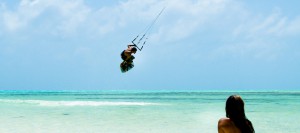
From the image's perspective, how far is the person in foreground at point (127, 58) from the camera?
23.9 ft

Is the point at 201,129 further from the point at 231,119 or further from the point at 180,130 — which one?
the point at 231,119

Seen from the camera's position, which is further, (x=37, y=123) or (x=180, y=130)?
(x=37, y=123)

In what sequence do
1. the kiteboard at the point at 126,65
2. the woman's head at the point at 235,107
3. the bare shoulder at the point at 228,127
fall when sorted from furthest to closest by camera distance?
the kiteboard at the point at 126,65 → the bare shoulder at the point at 228,127 → the woman's head at the point at 235,107

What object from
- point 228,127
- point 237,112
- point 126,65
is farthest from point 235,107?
point 126,65

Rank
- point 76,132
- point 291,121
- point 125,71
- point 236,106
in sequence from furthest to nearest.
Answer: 1. point 291,121
2. point 76,132
3. point 125,71
4. point 236,106

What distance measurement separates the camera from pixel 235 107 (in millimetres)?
4008

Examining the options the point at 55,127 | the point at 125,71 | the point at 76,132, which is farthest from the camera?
the point at 55,127

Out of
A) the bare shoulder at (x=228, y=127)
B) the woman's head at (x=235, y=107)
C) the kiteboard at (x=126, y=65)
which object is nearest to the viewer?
the woman's head at (x=235, y=107)

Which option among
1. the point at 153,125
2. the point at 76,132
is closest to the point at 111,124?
the point at 153,125

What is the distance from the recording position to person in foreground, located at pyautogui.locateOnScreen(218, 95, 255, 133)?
3.99 metres

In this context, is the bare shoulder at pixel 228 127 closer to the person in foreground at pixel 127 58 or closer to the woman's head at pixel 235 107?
the woman's head at pixel 235 107

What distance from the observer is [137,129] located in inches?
630

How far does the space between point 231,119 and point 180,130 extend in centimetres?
1174

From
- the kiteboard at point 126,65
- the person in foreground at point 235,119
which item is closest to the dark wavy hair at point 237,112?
the person in foreground at point 235,119
